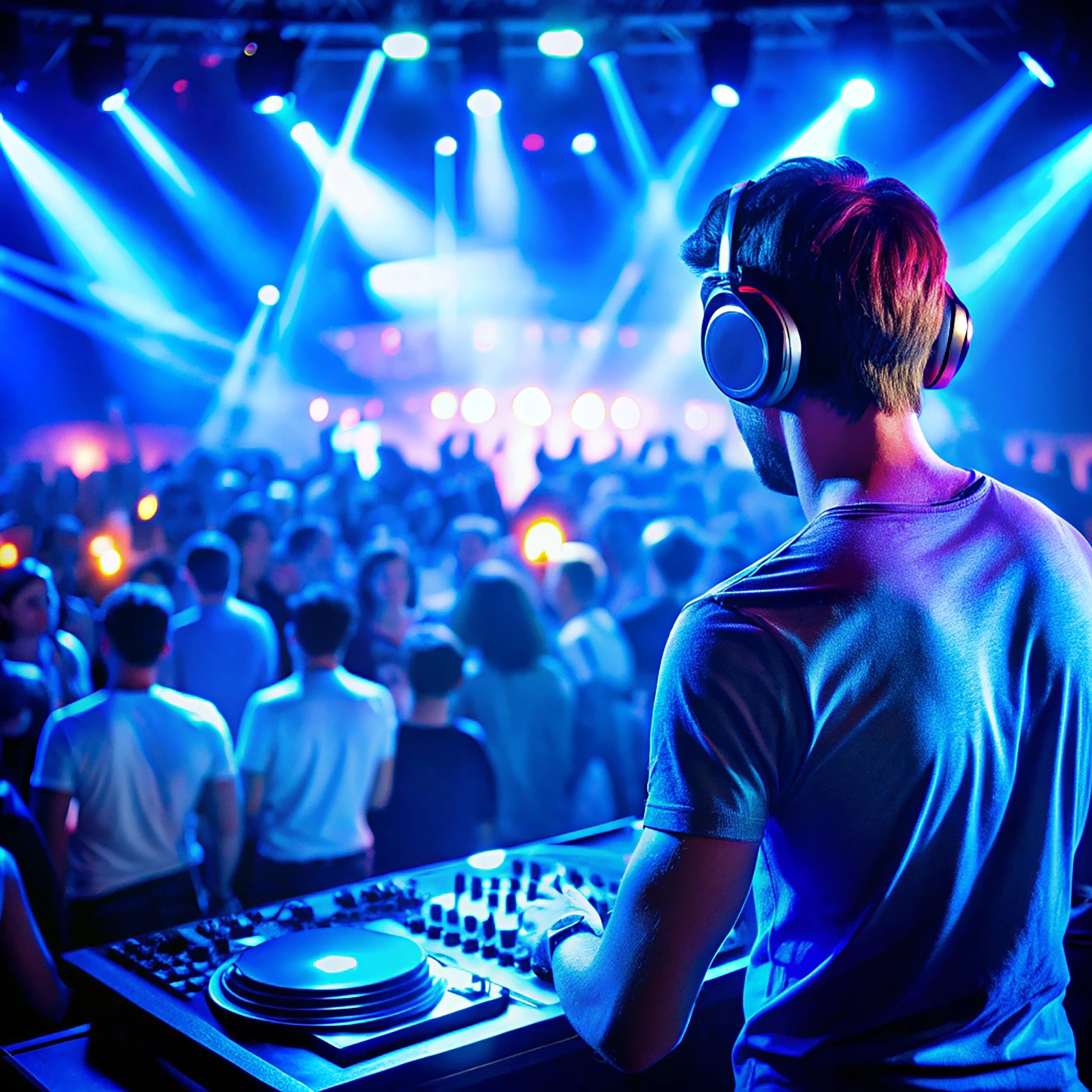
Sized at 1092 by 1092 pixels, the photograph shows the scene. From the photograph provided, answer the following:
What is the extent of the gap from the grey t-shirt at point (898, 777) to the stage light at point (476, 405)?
15.8 m

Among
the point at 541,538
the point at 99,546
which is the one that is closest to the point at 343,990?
the point at 99,546

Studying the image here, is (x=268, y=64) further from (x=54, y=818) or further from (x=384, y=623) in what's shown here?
(x=54, y=818)

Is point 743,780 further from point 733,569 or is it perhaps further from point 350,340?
point 350,340

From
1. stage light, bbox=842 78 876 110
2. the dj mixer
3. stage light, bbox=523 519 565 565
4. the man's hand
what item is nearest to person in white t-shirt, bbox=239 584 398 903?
the dj mixer

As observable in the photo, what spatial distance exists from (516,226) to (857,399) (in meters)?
13.4

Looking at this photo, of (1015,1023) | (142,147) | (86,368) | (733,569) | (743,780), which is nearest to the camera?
(743,780)

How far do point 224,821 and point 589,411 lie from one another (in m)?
14.4

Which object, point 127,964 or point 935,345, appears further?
point 127,964

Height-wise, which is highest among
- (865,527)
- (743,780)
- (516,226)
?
(516,226)

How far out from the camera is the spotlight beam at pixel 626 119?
9258mm

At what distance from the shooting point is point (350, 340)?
52.1 feet

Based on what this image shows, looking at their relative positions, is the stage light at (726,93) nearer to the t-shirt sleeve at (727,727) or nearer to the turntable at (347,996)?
the turntable at (347,996)

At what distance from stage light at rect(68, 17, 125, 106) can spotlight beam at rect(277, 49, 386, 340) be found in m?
1.70

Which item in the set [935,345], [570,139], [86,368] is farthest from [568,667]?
[86,368]
